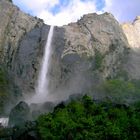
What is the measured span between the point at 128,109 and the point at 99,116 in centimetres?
206

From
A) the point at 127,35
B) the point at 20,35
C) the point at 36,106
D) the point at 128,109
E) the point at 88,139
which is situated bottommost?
the point at 88,139

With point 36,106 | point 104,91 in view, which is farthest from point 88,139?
point 104,91

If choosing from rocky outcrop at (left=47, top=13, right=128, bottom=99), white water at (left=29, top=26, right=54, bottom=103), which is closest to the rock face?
rocky outcrop at (left=47, top=13, right=128, bottom=99)

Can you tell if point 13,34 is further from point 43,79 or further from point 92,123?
point 92,123

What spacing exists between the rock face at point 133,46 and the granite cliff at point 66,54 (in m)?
0.21

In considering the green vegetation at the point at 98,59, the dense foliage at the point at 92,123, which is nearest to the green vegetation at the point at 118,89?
the green vegetation at the point at 98,59

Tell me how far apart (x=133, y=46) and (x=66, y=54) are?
25175 mm

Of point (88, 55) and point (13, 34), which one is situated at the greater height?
point (13, 34)

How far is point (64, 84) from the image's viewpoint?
247 feet

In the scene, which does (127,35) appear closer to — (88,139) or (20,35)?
(20,35)

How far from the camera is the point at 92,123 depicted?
27.5 meters

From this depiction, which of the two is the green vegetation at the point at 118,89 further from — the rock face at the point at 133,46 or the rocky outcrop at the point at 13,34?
the rocky outcrop at the point at 13,34

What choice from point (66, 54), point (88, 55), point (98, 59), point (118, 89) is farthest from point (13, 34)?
point (118, 89)

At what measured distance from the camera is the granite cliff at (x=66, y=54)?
7312 centimetres
